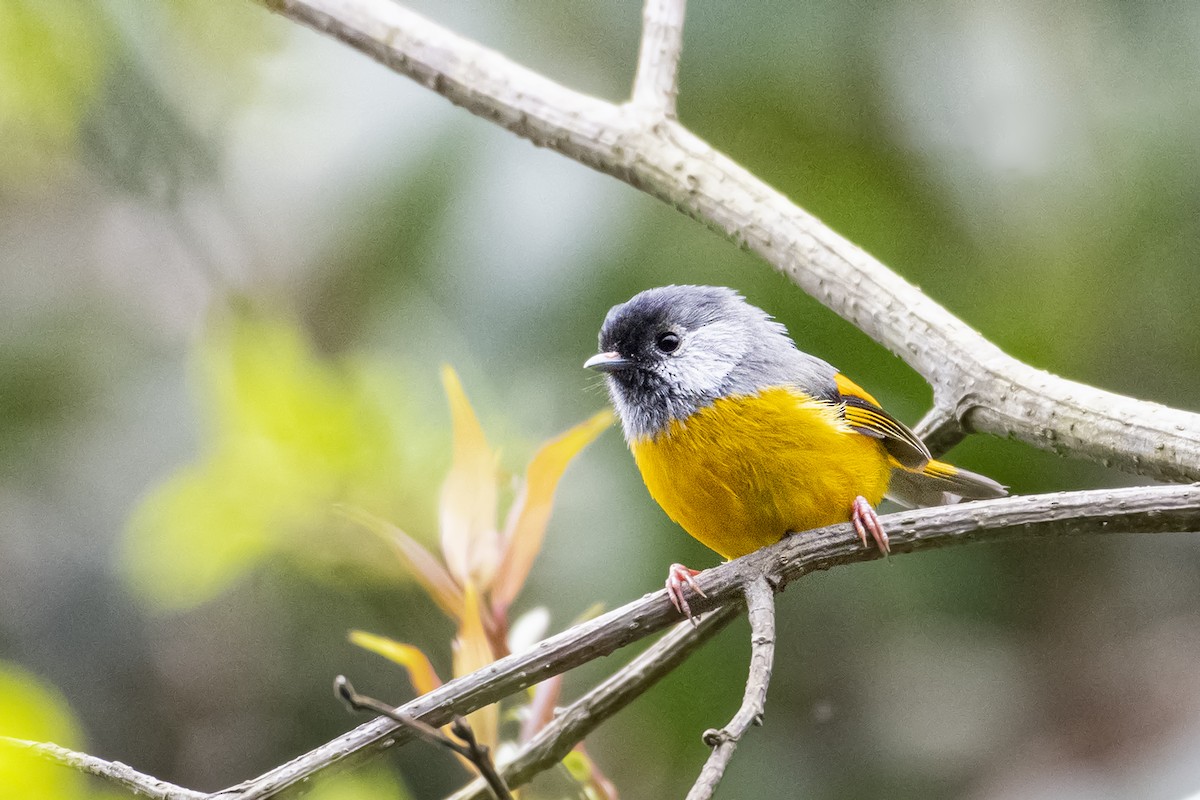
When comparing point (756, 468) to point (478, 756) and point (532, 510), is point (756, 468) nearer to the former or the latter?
point (532, 510)

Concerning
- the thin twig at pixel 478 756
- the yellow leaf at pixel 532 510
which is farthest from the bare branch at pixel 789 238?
the thin twig at pixel 478 756

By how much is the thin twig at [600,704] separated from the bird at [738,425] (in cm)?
6

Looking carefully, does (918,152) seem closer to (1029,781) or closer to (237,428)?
(1029,781)

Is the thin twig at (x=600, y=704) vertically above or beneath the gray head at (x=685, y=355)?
beneath

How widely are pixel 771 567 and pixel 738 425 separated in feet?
0.66

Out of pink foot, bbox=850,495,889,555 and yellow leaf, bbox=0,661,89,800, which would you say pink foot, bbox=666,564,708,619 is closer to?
pink foot, bbox=850,495,889,555

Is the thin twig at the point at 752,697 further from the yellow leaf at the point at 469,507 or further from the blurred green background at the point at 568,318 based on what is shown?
the blurred green background at the point at 568,318

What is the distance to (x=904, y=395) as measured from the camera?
129cm

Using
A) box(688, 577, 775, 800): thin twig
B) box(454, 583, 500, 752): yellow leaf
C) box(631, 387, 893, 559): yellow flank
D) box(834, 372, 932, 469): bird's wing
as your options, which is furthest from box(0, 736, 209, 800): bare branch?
box(834, 372, 932, 469): bird's wing

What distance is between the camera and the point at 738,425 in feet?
2.99

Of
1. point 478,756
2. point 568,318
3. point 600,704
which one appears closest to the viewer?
point 478,756

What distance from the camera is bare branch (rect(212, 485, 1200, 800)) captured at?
64 cm

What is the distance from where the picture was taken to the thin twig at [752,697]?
0.55m

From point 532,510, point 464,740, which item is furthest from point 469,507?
point 464,740
